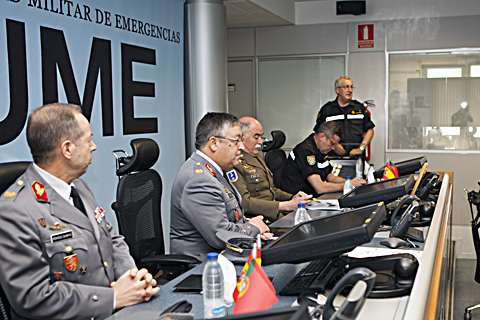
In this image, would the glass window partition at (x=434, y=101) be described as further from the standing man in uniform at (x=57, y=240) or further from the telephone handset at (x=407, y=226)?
the standing man in uniform at (x=57, y=240)

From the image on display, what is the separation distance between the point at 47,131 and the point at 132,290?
64cm

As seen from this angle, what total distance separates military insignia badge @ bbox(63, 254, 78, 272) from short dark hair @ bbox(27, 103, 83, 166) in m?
0.35

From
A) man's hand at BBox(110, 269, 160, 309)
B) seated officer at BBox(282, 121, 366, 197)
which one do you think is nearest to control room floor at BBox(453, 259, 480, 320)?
seated officer at BBox(282, 121, 366, 197)

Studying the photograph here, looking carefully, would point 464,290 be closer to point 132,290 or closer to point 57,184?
point 132,290

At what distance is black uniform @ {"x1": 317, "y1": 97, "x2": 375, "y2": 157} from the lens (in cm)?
568

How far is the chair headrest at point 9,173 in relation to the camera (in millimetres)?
1600

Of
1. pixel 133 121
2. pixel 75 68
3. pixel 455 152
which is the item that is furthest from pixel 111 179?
pixel 455 152

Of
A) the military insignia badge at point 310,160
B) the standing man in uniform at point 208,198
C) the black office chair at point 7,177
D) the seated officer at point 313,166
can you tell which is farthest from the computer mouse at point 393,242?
the military insignia badge at point 310,160

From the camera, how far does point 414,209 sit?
2139 mm

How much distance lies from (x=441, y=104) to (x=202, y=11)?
3646mm

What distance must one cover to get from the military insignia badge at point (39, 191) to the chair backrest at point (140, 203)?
0.67 metres

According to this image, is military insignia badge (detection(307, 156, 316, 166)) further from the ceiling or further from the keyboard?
the keyboard

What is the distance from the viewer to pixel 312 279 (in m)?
1.58

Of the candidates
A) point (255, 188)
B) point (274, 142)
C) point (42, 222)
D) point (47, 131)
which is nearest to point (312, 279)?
point (42, 222)
